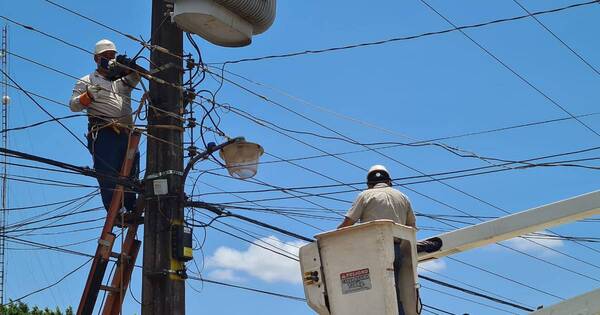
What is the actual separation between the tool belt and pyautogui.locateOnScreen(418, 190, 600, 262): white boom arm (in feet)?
13.9

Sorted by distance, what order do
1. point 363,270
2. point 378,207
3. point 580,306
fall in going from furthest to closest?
point 378,207 → point 363,270 → point 580,306

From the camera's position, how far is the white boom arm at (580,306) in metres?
4.69

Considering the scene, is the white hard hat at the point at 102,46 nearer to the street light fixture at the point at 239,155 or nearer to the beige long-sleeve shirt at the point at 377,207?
the street light fixture at the point at 239,155

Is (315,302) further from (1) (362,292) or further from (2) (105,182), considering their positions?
(2) (105,182)

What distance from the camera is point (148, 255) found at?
909cm

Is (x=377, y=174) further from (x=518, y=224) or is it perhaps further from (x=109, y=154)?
(x=109, y=154)

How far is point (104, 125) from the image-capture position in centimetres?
973

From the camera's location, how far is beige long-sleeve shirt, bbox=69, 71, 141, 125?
9750 mm

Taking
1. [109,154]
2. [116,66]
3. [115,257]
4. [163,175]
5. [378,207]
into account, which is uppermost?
[116,66]

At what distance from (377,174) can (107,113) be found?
4155 mm

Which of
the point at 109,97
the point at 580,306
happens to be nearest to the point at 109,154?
the point at 109,97

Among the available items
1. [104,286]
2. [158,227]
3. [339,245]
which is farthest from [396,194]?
[104,286]

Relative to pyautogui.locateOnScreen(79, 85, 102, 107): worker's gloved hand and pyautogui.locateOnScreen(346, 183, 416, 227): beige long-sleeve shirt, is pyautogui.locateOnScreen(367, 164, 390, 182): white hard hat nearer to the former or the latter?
pyautogui.locateOnScreen(346, 183, 416, 227): beige long-sleeve shirt

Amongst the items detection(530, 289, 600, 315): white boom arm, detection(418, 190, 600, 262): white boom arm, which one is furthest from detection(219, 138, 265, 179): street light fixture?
detection(530, 289, 600, 315): white boom arm
